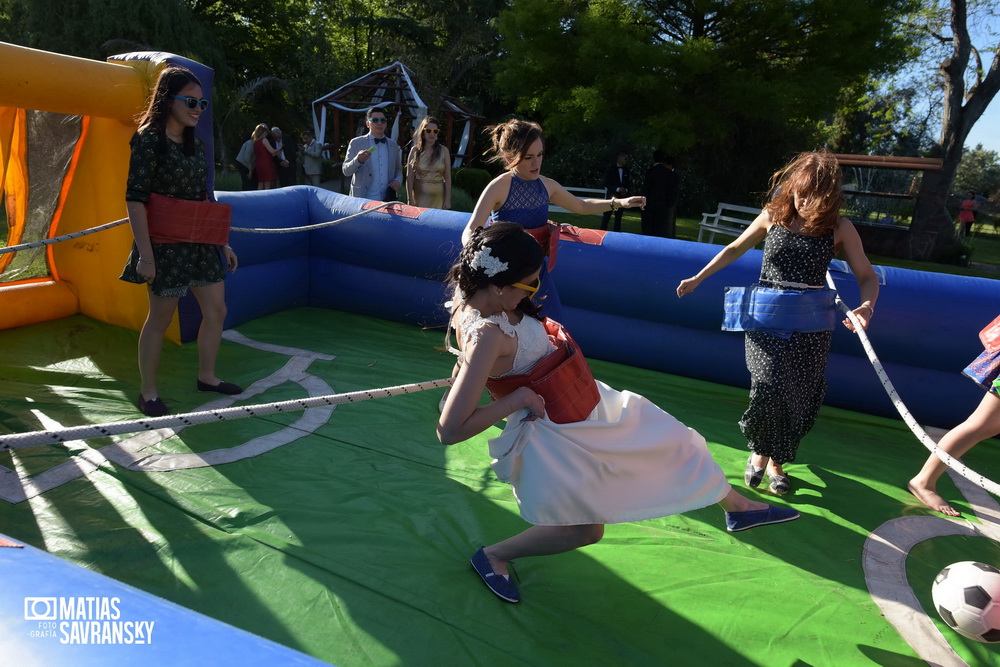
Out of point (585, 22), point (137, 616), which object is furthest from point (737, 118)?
point (137, 616)

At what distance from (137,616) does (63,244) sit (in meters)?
4.64

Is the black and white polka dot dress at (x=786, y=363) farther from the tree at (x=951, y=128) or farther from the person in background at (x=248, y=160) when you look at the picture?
the tree at (x=951, y=128)

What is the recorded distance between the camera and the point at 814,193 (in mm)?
3082

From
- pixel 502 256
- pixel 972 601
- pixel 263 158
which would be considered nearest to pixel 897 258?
pixel 263 158

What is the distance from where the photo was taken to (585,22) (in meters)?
13.4

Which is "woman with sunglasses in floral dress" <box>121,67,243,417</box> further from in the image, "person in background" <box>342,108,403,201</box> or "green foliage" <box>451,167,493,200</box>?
"green foliage" <box>451,167,493,200</box>

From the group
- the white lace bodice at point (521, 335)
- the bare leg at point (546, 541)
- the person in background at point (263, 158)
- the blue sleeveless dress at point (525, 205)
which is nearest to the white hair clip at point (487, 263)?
the white lace bodice at point (521, 335)

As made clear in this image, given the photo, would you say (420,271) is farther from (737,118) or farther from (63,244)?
(737,118)

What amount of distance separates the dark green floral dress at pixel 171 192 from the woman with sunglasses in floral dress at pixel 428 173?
7.90 ft

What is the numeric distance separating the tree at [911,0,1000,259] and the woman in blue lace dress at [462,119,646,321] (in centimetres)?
1375

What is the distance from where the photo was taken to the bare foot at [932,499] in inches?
132

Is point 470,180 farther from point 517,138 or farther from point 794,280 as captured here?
point 794,280

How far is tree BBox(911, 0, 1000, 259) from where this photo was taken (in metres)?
14.8

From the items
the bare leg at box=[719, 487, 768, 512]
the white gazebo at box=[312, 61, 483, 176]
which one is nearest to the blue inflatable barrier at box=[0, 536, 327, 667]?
the bare leg at box=[719, 487, 768, 512]
